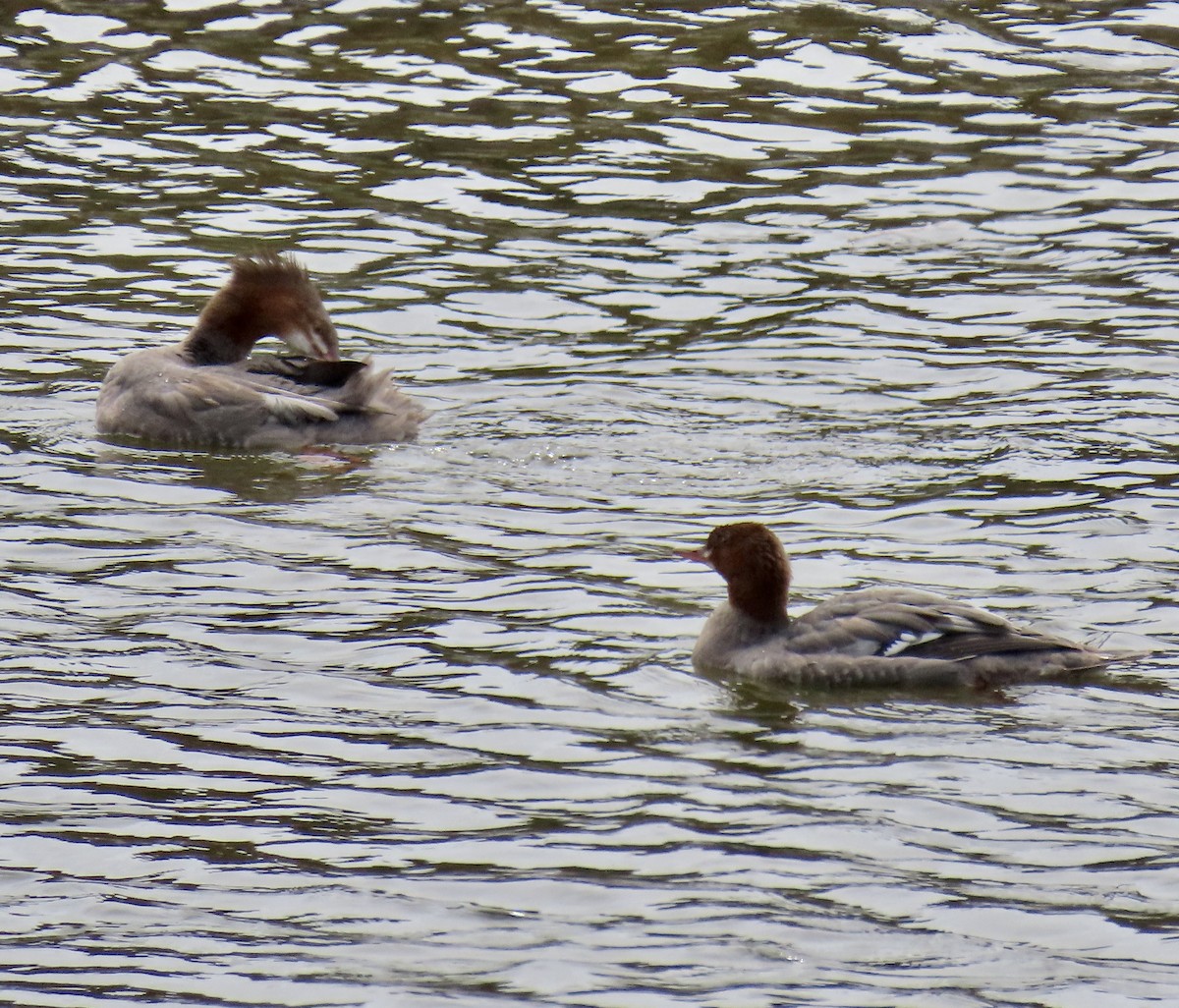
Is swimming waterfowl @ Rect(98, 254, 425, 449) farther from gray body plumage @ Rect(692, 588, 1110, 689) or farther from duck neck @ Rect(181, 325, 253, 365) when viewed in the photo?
gray body plumage @ Rect(692, 588, 1110, 689)

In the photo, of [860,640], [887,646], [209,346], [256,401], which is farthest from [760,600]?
[209,346]

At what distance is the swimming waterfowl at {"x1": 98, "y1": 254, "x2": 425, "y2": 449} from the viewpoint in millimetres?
12781

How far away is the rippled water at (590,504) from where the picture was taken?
692 centimetres

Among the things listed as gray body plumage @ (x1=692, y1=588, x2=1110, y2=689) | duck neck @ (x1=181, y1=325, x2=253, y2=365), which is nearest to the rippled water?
gray body plumage @ (x1=692, y1=588, x2=1110, y2=689)

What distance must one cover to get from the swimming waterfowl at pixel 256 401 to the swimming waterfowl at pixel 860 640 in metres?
3.58

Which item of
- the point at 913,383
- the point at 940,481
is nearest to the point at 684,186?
the point at 913,383

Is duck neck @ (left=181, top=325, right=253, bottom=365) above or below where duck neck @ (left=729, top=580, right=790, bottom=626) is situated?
above

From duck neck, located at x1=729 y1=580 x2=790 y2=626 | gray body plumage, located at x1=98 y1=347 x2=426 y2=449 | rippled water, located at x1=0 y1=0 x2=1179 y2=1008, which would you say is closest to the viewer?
rippled water, located at x1=0 y1=0 x2=1179 y2=1008

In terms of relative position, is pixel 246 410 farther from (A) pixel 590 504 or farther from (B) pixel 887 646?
(B) pixel 887 646

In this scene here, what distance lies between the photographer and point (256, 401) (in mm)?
12953

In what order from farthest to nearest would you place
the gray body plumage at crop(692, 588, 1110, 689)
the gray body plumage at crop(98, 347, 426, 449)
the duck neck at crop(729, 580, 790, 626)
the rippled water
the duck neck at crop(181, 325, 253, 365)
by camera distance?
the duck neck at crop(181, 325, 253, 365) < the gray body plumage at crop(98, 347, 426, 449) < the duck neck at crop(729, 580, 790, 626) < the gray body plumage at crop(692, 588, 1110, 689) < the rippled water

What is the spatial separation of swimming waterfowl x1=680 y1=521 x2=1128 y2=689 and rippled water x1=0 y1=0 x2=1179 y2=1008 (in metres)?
0.15

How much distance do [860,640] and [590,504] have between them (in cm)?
262

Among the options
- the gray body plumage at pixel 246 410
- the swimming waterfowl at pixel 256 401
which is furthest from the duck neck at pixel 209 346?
the gray body plumage at pixel 246 410
